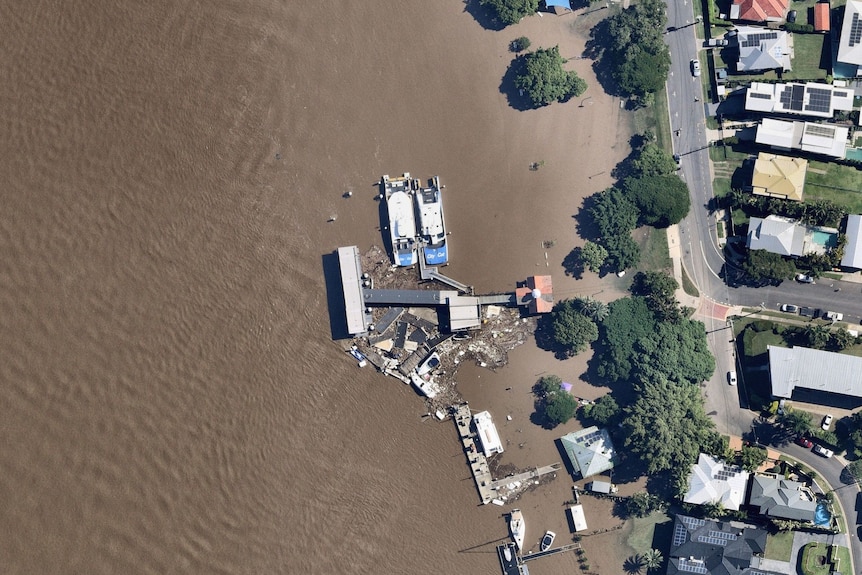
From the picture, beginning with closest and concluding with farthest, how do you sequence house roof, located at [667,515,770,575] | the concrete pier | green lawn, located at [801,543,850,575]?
house roof, located at [667,515,770,575] → green lawn, located at [801,543,850,575] → the concrete pier

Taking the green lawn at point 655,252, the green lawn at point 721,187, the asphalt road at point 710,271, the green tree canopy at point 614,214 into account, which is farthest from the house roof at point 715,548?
the green lawn at point 721,187

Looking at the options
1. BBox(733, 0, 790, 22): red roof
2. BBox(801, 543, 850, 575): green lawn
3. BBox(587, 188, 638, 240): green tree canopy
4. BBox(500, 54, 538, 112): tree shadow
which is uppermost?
BBox(733, 0, 790, 22): red roof

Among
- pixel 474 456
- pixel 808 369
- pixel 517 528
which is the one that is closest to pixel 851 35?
pixel 808 369

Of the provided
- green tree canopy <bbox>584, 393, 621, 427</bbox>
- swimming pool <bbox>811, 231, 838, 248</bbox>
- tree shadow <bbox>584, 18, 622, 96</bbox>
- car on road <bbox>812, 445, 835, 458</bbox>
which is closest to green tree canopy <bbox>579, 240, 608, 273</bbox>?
green tree canopy <bbox>584, 393, 621, 427</bbox>

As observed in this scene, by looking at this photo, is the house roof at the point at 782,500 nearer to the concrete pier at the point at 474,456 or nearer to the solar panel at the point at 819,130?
the concrete pier at the point at 474,456

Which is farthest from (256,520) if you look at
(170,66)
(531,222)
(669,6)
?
(669,6)

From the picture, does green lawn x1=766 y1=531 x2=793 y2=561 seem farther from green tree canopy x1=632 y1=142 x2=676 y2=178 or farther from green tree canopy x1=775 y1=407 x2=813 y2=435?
green tree canopy x1=632 y1=142 x2=676 y2=178

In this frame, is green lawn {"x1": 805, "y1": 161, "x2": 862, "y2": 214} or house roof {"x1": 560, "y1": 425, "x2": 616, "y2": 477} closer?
house roof {"x1": 560, "y1": 425, "x2": 616, "y2": 477}

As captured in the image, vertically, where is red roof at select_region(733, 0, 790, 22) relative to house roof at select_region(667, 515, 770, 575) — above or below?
above
